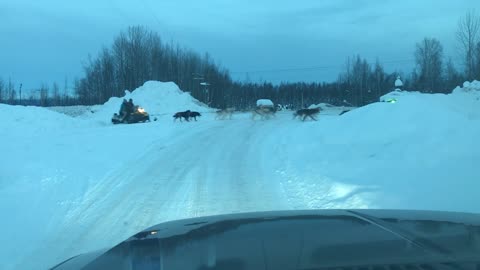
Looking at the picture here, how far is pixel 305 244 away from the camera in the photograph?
8.71ft

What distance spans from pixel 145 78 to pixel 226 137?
60.3m

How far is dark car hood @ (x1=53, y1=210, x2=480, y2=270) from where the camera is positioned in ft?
7.47

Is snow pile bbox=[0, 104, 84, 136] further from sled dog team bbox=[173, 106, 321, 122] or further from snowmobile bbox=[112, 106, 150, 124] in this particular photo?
sled dog team bbox=[173, 106, 321, 122]

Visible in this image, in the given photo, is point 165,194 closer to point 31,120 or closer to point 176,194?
point 176,194

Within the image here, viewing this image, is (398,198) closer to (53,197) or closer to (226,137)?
(53,197)

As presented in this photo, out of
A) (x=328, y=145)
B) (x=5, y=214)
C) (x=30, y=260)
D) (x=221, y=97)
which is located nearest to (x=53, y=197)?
(x=5, y=214)

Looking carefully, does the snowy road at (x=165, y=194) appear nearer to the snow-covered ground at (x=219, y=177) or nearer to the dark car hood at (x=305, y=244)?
the snow-covered ground at (x=219, y=177)

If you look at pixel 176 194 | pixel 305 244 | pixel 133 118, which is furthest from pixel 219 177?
pixel 133 118

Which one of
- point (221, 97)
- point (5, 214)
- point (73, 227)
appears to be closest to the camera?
point (73, 227)

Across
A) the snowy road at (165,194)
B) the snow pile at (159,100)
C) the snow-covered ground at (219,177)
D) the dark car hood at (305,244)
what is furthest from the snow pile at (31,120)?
the dark car hood at (305,244)

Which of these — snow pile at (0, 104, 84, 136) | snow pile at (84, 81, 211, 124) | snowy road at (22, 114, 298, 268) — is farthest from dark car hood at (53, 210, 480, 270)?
snow pile at (84, 81, 211, 124)

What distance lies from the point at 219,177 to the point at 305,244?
8657 mm

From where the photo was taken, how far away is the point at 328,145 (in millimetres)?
15453

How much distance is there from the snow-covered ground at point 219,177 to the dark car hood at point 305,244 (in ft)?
10.5
